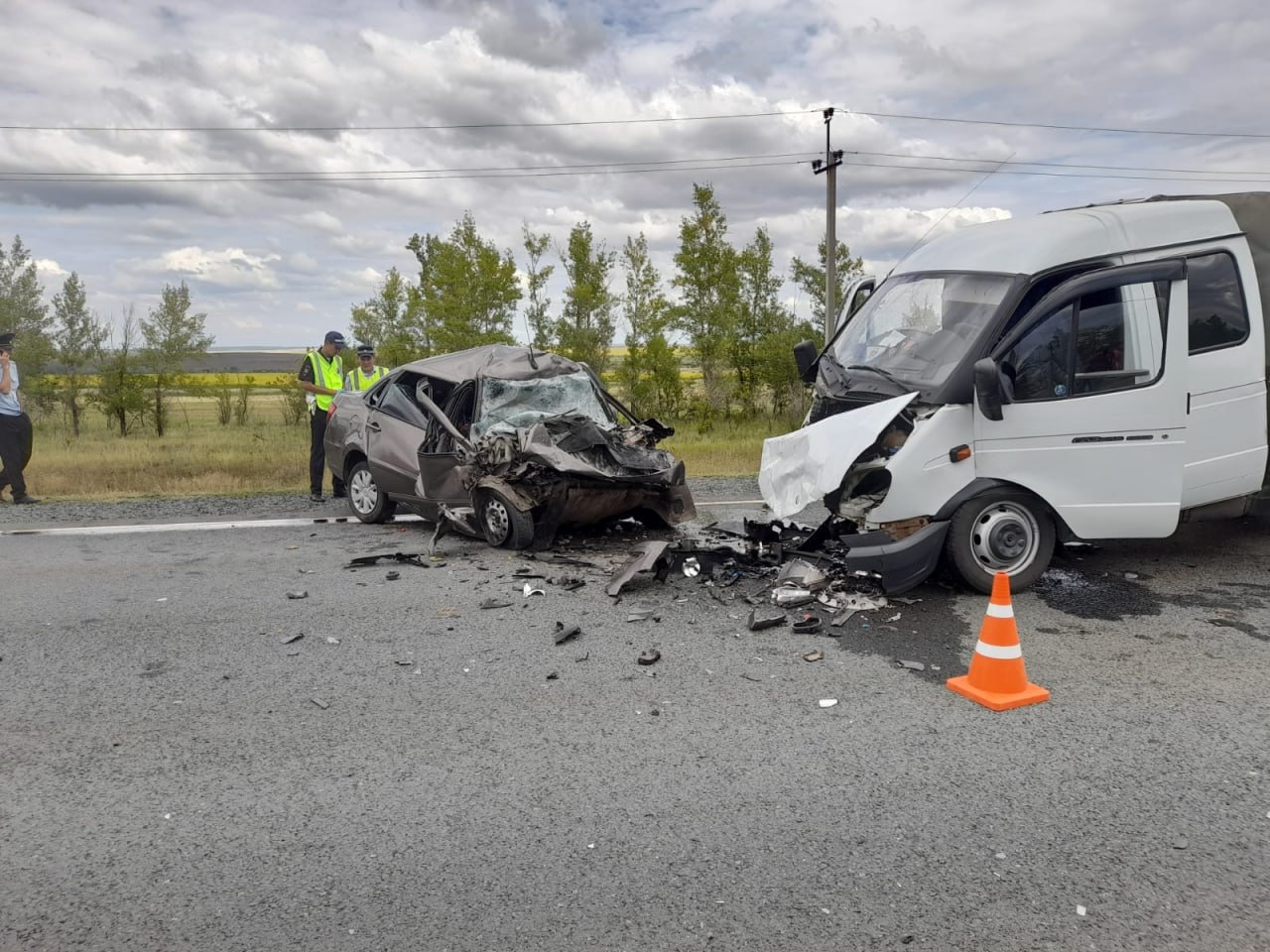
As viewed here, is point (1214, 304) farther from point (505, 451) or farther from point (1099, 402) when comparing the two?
point (505, 451)

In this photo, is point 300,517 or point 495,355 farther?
point 300,517

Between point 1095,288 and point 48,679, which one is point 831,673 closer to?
point 1095,288

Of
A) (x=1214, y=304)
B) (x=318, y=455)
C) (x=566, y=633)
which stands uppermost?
(x=1214, y=304)

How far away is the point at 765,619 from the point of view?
520 cm

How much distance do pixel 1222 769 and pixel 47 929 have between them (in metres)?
4.10

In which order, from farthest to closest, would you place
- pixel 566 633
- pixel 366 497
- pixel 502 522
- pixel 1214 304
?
pixel 366 497
pixel 502 522
pixel 1214 304
pixel 566 633

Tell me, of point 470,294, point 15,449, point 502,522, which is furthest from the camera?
point 470,294

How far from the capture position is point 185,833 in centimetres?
298

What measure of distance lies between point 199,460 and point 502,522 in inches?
437

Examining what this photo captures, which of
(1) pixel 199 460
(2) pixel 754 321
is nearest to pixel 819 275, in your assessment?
(2) pixel 754 321

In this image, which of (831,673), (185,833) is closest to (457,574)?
(831,673)

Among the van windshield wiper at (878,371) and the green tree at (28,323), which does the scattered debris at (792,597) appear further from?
the green tree at (28,323)

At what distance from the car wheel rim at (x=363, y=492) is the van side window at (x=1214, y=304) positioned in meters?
7.14

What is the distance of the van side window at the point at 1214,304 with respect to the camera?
223 inches
